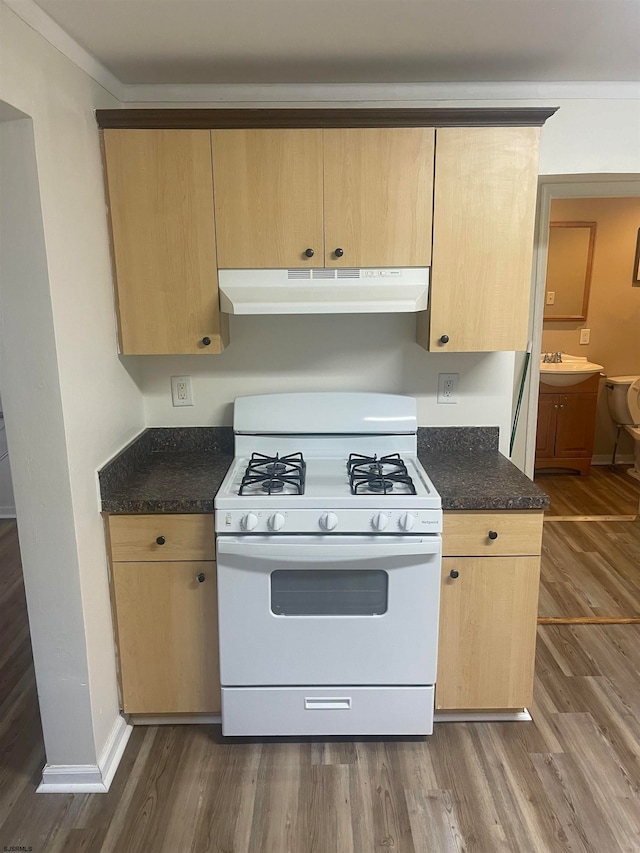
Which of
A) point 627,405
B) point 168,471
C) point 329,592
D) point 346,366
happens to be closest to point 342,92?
point 346,366

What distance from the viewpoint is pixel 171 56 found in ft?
6.28

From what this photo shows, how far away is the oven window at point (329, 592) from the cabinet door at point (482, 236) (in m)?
0.85

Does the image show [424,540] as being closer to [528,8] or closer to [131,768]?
[131,768]

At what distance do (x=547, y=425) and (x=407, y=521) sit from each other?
3277mm

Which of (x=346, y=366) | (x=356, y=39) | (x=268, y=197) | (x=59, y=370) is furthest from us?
(x=346, y=366)

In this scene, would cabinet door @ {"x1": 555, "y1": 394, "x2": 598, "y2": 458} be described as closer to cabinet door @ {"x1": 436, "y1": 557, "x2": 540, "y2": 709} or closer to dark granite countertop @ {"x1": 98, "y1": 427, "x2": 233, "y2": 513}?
cabinet door @ {"x1": 436, "y1": 557, "x2": 540, "y2": 709}

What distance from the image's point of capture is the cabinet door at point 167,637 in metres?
2.00

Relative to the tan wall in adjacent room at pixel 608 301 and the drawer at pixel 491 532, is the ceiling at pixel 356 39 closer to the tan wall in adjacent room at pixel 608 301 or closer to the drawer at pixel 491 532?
the drawer at pixel 491 532

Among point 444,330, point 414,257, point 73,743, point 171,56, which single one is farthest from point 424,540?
point 171,56

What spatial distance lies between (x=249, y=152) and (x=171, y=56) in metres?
0.38

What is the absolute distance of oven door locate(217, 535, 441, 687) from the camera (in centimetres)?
188

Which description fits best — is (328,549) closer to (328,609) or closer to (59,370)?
(328,609)

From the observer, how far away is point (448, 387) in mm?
2449

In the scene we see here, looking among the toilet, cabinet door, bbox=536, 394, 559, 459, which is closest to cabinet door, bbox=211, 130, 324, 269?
cabinet door, bbox=536, 394, 559, 459
